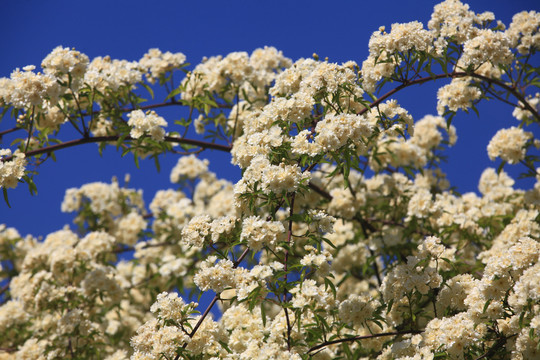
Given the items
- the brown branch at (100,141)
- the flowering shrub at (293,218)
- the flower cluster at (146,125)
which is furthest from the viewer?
the flower cluster at (146,125)

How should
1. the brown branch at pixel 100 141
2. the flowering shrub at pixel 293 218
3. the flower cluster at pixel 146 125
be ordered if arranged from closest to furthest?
the flowering shrub at pixel 293 218 → the brown branch at pixel 100 141 → the flower cluster at pixel 146 125

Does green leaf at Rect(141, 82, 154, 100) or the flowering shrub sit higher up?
green leaf at Rect(141, 82, 154, 100)

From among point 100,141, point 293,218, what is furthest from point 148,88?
point 293,218

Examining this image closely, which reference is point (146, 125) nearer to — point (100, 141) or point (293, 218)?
point (100, 141)

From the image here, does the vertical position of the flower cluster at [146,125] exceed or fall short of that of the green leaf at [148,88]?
it falls short

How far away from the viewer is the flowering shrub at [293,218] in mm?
2910

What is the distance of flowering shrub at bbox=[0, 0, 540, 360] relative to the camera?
2910mm

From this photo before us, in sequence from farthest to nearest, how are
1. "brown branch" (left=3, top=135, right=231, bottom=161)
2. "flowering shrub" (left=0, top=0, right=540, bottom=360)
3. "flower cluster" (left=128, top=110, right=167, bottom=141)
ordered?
1. "flower cluster" (left=128, top=110, right=167, bottom=141)
2. "brown branch" (left=3, top=135, right=231, bottom=161)
3. "flowering shrub" (left=0, top=0, right=540, bottom=360)

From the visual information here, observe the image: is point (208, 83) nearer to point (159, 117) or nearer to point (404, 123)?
point (159, 117)

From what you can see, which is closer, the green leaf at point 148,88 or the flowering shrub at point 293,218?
the flowering shrub at point 293,218

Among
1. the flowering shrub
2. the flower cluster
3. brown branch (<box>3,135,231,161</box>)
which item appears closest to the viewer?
the flowering shrub

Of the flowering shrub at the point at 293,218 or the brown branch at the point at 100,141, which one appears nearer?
the flowering shrub at the point at 293,218

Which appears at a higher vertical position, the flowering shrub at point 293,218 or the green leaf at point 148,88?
the green leaf at point 148,88

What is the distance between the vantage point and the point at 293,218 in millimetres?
2941
